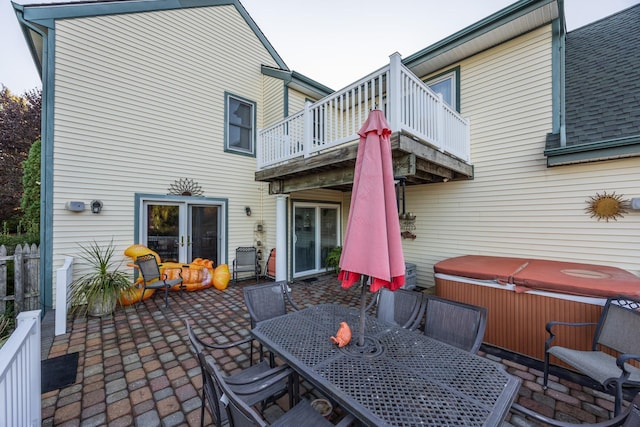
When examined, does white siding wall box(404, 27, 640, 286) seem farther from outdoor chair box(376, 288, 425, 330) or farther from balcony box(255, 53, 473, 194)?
outdoor chair box(376, 288, 425, 330)

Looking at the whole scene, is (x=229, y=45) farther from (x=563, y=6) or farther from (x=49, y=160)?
(x=563, y=6)

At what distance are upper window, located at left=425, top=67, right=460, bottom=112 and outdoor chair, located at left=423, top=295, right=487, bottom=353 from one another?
480cm

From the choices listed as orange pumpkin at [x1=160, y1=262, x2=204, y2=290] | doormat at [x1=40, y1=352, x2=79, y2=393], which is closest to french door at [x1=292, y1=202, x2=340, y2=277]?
orange pumpkin at [x1=160, y1=262, x2=204, y2=290]

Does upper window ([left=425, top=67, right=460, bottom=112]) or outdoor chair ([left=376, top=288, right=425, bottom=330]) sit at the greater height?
upper window ([left=425, top=67, right=460, bottom=112])

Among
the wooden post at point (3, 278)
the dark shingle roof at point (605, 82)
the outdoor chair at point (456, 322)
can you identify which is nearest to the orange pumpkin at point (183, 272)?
the wooden post at point (3, 278)

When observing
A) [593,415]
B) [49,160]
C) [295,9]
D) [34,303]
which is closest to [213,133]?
[49,160]

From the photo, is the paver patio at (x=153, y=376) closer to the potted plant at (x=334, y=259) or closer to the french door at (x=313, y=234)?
the french door at (x=313, y=234)

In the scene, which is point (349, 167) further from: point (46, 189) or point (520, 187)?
point (46, 189)

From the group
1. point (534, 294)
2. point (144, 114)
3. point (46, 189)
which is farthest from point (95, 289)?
point (534, 294)

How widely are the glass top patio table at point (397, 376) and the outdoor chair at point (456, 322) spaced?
1.66 feet

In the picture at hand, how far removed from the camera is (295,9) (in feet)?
27.1

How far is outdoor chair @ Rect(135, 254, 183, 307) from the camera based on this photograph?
4.74 meters

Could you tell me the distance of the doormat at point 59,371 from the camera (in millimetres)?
2625

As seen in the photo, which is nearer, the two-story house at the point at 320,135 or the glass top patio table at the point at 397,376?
the glass top patio table at the point at 397,376
